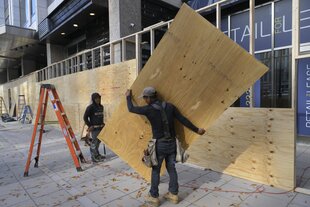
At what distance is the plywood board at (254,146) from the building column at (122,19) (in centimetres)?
475

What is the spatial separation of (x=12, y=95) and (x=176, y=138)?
22112 mm

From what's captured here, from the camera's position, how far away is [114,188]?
3717mm

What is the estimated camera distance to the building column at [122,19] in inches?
316

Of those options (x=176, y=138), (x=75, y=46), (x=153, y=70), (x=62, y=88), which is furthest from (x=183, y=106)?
(x=75, y=46)

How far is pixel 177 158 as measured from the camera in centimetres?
303

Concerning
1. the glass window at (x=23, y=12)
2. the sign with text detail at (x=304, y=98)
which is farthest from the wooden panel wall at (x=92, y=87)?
the glass window at (x=23, y=12)

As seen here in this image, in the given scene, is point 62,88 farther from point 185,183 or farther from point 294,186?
point 294,186

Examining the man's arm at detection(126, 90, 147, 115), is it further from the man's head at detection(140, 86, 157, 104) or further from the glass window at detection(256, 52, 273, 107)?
the glass window at detection(256, 52, 273, 107)

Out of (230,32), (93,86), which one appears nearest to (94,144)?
(93,86)

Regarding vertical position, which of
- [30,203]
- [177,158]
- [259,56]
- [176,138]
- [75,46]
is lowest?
[30,203]

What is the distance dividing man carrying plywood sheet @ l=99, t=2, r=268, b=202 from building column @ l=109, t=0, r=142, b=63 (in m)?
4.92

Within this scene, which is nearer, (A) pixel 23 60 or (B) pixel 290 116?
(B) pixel 290 116

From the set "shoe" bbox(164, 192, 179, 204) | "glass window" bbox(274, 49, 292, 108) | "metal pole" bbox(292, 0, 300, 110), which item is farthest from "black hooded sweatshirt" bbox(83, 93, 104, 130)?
"glass window" bbox(274, 49, 292, 108)

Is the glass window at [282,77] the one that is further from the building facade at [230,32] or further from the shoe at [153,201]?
the shoe at [153,201]
